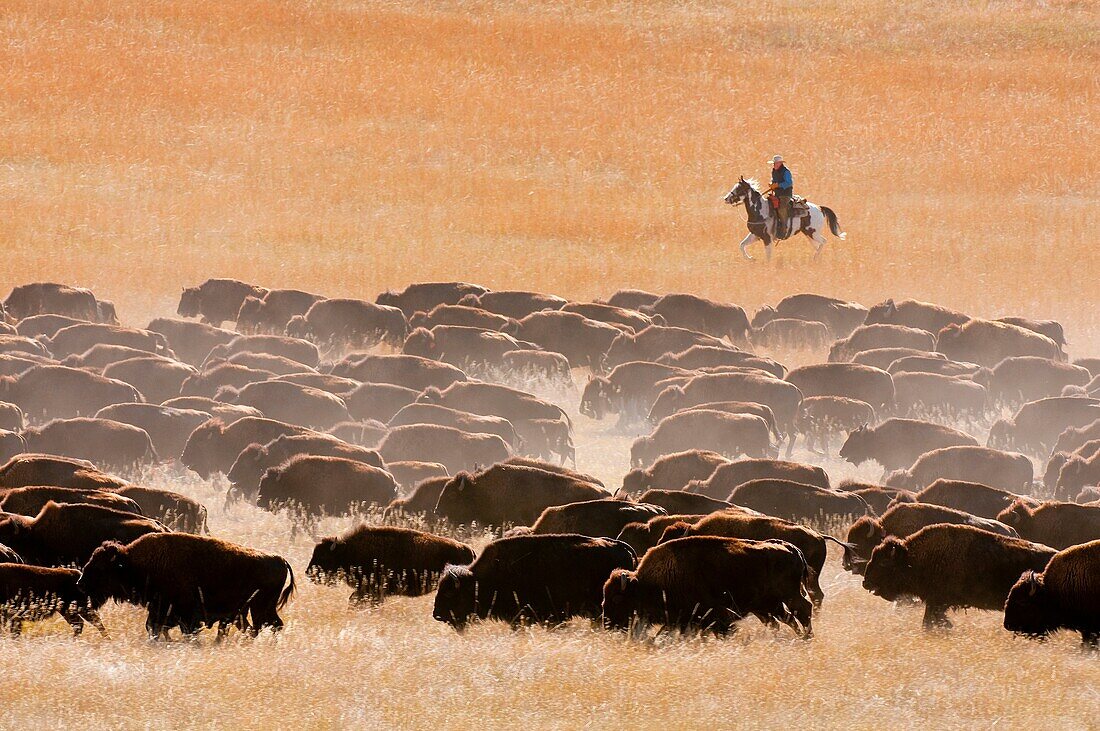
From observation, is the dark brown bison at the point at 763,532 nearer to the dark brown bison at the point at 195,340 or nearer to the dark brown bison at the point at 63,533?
the dark brown bison at the point at 63,533

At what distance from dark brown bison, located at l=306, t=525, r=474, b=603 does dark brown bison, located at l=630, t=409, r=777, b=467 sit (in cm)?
638

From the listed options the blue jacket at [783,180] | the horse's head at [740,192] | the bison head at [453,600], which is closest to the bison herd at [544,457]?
the bison head at [453,600]

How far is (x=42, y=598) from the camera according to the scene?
8500 mm

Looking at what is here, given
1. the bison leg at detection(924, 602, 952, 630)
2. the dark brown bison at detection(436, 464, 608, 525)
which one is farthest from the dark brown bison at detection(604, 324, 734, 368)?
the bison leg at detection(924, 602, 952, 630)

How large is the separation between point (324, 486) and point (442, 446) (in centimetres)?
243

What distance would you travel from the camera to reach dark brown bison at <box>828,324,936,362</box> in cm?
2328

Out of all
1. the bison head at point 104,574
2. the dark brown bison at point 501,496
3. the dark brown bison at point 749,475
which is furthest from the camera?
the dark brown bison at point 749,475

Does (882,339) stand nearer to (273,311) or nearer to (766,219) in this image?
(766,219)

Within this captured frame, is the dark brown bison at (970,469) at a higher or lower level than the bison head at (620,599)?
lower

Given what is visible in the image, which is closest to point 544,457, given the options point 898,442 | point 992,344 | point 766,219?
point 898,442

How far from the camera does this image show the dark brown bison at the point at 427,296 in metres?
27.2

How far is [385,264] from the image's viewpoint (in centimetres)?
3300

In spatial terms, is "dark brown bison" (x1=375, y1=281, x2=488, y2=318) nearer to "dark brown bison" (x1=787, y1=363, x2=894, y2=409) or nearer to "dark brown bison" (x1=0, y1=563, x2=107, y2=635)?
"dark brown bison" (x1=787, y1=363, x2=894, y2=409)

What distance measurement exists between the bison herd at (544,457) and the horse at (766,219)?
15.3ft
